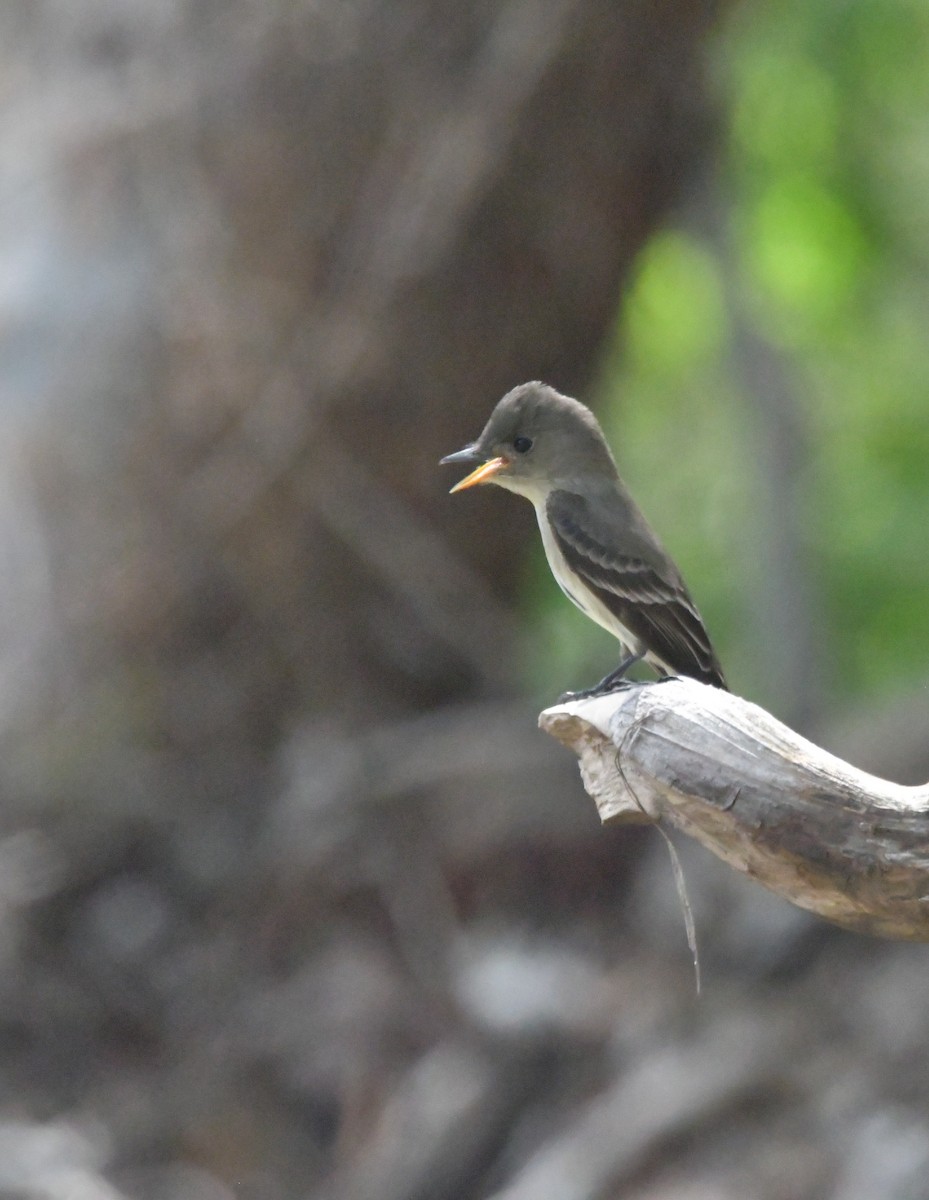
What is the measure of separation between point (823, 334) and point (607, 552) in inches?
261

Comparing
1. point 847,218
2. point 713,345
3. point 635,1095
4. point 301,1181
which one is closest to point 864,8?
point 847,218

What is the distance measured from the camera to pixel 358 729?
7.29m

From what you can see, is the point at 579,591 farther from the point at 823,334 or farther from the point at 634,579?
the point at 823,334

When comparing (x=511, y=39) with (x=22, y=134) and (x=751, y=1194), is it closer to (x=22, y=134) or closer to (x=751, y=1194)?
(x=22, y=134)

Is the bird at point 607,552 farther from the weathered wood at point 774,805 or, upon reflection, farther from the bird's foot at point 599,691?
the weathered wood at point 774,805

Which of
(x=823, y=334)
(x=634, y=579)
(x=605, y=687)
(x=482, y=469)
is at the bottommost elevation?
(x=823, y=334)

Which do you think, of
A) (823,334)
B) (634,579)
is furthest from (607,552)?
(823,334)

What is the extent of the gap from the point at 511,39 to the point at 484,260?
0.88 metres

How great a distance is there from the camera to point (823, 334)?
391 inches

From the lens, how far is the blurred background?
660 centimetres

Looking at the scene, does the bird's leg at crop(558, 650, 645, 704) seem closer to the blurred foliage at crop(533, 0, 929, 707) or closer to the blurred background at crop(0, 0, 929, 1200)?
the blurred background at crop(0, 0, 929, 1200)

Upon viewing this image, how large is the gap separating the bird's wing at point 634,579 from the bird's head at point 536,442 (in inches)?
4.4

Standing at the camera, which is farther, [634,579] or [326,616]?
[326,616]

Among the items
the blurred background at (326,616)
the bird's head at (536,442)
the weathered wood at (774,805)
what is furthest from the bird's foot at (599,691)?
the blurred background at (326,616)
